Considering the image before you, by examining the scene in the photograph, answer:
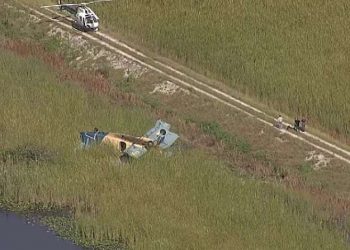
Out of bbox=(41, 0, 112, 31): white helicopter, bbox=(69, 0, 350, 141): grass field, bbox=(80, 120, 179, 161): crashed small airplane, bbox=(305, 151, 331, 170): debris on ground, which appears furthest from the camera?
bbox=(41, 0, 112, 31): white helicopter

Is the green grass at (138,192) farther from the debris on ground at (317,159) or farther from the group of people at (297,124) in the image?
the group of people at (297,124)

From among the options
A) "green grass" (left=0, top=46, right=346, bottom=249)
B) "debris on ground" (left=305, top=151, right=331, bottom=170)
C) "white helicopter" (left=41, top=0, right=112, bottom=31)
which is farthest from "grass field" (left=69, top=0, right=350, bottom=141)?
"green grass" (left=0, top=46, right=346, bottom=249)

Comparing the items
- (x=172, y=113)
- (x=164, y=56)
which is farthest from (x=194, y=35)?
(x=172, y=113)

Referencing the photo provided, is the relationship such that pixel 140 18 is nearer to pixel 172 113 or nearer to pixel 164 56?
pixel 164 56

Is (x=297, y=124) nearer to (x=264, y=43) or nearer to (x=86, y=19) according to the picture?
(x=264, y=43)

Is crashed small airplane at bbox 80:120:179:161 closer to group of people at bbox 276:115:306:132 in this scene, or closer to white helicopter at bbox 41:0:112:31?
group of people at bbox 276:115:306:132

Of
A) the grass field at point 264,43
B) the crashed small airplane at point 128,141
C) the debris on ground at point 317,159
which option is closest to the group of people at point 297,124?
the grass field at point 264,43

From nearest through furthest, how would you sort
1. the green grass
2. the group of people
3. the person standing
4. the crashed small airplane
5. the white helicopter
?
the green grass < the crashed small airplane < the group of people < the person standing < the white helicopter
